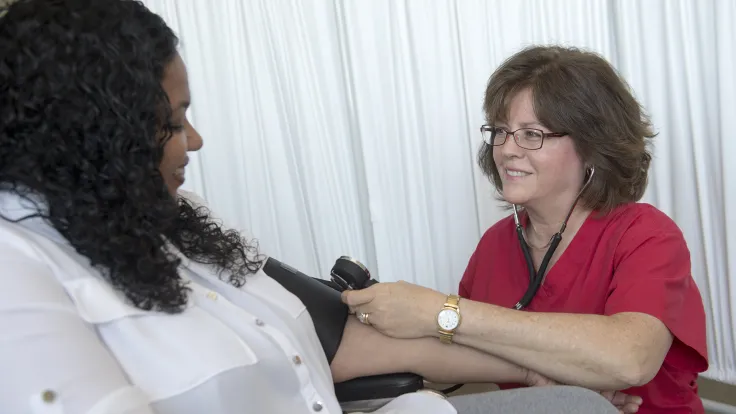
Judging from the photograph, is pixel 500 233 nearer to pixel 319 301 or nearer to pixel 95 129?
pixel 319 301

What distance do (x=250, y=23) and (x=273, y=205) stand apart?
680 mm

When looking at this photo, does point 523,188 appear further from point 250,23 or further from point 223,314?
point 250,23

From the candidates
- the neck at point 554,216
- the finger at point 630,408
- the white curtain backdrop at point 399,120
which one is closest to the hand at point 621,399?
the finger at point 630,408

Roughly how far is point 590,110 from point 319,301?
2.59 ft

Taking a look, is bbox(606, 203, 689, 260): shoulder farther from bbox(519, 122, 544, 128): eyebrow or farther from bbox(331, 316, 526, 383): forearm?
bbox(331, 316, 526, 383): forearm

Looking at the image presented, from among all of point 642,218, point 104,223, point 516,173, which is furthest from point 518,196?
point 104,223

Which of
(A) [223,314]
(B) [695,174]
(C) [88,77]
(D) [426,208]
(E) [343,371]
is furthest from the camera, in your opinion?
(D) [426,208]

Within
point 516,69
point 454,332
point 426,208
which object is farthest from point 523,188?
point 426,208

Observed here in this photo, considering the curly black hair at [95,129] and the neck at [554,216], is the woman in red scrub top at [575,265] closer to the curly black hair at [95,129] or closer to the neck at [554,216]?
the neck at [554,216]

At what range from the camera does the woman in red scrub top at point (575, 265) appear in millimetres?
1394

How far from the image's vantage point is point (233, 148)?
2.61m

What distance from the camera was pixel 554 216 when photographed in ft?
5.68

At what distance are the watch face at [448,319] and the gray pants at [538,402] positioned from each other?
153 mm

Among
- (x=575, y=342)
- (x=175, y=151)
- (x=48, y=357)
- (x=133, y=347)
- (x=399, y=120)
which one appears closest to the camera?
(x=48, y=357)
